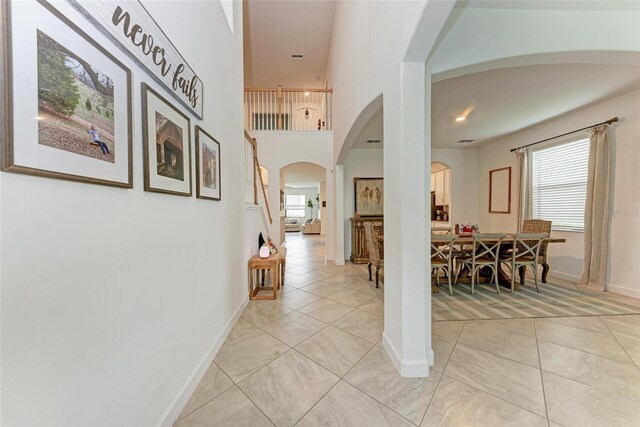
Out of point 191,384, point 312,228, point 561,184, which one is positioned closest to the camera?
point 191,384

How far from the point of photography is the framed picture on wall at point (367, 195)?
5.63 metres

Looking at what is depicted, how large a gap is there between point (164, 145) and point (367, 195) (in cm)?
478

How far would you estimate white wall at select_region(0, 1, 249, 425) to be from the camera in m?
0.68

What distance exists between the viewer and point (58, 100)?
759 mm

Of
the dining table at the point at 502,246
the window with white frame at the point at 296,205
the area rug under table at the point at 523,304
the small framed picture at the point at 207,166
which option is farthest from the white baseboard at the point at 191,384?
the window with white frame at the point at 296,205

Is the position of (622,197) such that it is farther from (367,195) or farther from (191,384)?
(191,384)

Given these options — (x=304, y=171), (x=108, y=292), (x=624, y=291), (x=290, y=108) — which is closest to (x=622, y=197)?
(x=624, y=291)

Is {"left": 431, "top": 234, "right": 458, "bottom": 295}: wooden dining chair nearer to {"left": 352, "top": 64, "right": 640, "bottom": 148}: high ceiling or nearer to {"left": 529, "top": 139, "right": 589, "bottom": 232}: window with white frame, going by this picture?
{"left": 352, "top": 64, "right": 640, "bottom": 148}: high ceiling

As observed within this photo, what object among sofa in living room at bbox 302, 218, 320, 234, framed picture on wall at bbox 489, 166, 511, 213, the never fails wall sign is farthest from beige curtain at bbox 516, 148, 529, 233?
sofa in living room at bbox 302, 218, 320, 234

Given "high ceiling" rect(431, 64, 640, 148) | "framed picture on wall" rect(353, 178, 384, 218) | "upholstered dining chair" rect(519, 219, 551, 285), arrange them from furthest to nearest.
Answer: "framed picture on wall" rect(353, 178, 384, 218), "upholstered dining chair" rect(519, 219, 551, 285), "high ceiling" rect(431, 64, 640, 148)

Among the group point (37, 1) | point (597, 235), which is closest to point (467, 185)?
point (597, 235)

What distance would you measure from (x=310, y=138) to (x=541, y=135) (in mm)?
4485

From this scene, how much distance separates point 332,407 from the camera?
1.42 m

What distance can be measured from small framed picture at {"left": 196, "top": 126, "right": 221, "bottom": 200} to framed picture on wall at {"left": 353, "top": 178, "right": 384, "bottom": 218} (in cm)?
401
